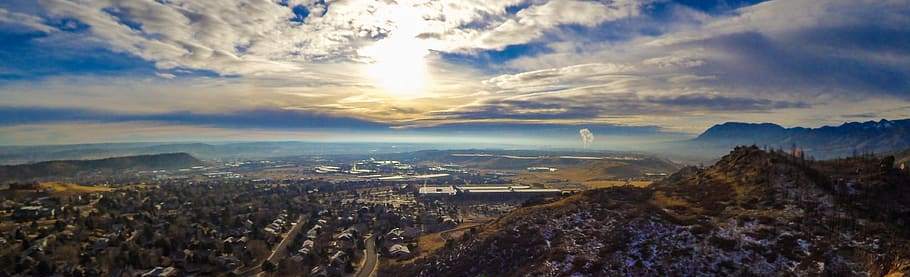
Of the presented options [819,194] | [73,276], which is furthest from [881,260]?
[73,276]

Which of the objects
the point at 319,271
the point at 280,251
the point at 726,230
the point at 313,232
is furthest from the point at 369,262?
the point at 726,230

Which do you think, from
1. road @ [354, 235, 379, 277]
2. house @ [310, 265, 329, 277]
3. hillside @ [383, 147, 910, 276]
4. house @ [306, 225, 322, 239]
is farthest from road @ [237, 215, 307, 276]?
hillside @ [383, 147, 910, 276]

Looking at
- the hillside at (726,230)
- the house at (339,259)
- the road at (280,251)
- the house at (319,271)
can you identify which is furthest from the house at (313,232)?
the hillside at (726,230)

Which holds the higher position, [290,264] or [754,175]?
[754,175]

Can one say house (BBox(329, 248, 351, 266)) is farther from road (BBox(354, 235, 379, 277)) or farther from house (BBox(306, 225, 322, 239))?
house (BBox(306, 225, 322, 239))

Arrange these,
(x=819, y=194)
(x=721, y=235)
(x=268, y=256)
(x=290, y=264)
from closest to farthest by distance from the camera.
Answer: (x=721, y=235) < (x=819, y=194) < (x=290, y=264) < (x=268, y=256)

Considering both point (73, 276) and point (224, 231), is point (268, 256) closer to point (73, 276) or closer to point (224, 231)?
point (224, 231)
